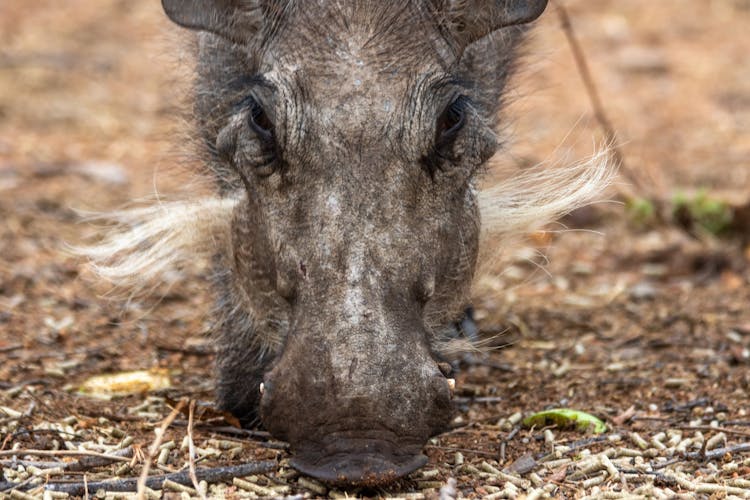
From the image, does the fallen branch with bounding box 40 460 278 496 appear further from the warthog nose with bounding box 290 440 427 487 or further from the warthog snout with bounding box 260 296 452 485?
the warthog nose with bounding box 290 440 427 487

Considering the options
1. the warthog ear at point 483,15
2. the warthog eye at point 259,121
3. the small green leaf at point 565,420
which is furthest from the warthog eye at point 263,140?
the small green leaf at point 565,420

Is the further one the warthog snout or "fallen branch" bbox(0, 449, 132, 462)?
"fallen branch" bbox(0, 449, 132, 462)

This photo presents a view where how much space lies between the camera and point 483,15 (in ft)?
12.7

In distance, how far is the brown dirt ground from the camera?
3.67 metres

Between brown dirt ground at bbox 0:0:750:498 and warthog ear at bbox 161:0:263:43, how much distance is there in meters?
0.62

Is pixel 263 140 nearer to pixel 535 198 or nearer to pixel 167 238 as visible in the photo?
pixel 167 238

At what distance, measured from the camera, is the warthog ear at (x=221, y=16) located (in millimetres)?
3818

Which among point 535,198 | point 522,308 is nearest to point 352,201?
point 535,198

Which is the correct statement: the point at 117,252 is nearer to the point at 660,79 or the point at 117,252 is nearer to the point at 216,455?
the point at 216,455

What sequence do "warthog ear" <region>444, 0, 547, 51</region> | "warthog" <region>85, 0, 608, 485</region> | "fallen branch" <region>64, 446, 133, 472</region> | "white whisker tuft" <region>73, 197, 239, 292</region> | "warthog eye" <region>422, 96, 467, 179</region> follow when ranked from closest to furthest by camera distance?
"warthog" <region>85, 0, 608, 485</region>, "fallen branch" <region>64, 446, 133, 472</region>, "warthog eye" <region>422, 96, 467, 179</region>, "warthog ear" <region>444, 0, 547, 51</region>, "white whisker tuft" <region>73, 197, 239, 292</region>

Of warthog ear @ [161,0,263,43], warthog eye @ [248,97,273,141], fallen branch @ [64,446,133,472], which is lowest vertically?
fallen branch @ [64,446,133,472]

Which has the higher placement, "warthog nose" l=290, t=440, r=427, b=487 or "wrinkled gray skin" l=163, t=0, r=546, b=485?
"wrinkled gray skin" l=163, t=0, r=546, b=485

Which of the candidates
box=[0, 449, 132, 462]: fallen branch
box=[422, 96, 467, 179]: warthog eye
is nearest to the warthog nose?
box=[0, 449, 132, 462]: fallen branch

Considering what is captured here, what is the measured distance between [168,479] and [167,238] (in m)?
1.23
